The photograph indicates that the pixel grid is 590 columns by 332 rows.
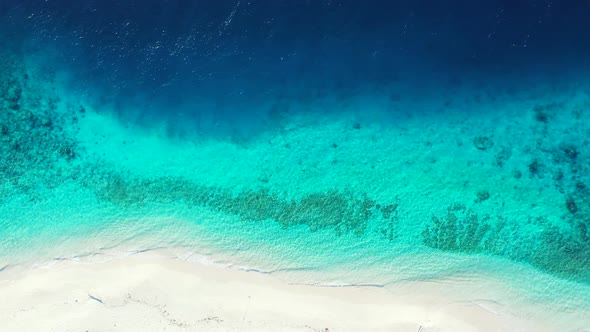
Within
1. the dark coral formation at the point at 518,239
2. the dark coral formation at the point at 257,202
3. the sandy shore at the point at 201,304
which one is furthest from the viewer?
the dark coral formation at the point at 257,202

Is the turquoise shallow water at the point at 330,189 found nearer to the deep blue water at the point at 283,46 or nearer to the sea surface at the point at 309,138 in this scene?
the sea surface at the point at 309,138

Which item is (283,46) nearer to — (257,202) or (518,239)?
(257,202)

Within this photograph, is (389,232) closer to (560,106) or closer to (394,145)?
(394,145)

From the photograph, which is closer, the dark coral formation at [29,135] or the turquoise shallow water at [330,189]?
the turquoise shallow water at [330,189]

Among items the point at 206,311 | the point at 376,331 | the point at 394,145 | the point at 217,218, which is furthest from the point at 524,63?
the point at 206,311

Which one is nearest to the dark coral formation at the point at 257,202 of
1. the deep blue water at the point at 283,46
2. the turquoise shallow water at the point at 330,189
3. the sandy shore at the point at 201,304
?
the turquoise shallow water at the point at 330,189

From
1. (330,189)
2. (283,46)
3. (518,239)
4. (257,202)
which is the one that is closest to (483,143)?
(518,239)
